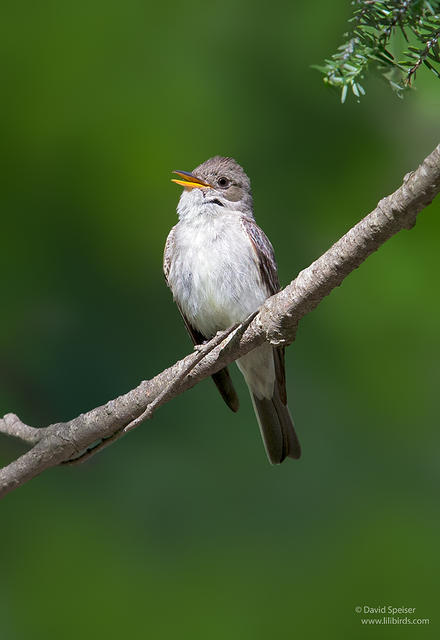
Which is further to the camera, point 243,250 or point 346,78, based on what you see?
point 243,250

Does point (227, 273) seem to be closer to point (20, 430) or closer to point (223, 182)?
point (223, 182)

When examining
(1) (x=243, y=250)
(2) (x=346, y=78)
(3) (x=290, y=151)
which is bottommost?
(2) (x=346, y=78)

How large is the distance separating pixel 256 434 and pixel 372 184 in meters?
1.61

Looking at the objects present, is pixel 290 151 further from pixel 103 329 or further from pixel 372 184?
pixel 103 329

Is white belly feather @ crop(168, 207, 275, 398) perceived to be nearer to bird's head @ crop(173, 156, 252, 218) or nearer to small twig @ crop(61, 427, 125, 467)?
bird's head @ crop(173, 156, 252, 218)

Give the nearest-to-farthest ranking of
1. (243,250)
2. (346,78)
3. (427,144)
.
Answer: (346,78), (243,250), (427,144)

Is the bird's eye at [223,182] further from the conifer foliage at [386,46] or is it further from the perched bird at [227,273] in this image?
the conifer foliage at [386,46]

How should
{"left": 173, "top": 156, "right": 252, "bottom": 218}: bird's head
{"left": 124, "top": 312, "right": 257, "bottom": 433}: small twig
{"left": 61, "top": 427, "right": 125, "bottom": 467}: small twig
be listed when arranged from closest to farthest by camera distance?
{"left": 124, "top": 312, "right": 257, "bottom": 433}: small twig < {"left": 61, "top": 427, "right": 125, "bottom": 467}: small twig < {"left": 173, "top": 156, "right": 252, "bottom": 218}: bird's head

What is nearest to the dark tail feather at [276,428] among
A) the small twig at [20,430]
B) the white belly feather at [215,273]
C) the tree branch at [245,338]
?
the white belly feather at [215,273]

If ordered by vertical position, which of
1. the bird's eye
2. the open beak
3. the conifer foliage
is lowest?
the conifer foliage

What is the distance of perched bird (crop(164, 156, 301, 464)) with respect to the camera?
396 centimetres

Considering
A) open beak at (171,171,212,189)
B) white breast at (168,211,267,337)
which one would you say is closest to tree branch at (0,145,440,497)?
white breast at (168,211,267,337)

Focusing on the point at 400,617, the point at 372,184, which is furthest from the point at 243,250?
the point at 400,617

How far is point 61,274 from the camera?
454 cm
